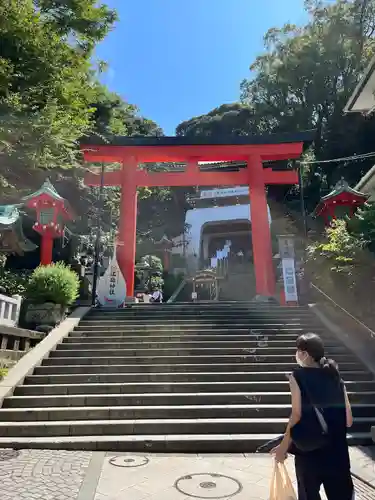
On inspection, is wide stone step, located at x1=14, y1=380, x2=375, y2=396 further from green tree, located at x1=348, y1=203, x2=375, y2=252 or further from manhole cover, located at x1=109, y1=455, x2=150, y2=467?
green tree, located at x1=348, y1=203, x2=375, y2=252

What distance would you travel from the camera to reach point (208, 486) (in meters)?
4.11

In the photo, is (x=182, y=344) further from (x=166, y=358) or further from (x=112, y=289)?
(x=112, y=289)

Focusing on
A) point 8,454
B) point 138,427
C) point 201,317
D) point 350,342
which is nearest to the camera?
point 8,454

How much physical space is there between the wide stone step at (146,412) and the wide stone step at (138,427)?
0.21 meters

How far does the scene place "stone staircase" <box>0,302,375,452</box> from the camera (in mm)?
5652

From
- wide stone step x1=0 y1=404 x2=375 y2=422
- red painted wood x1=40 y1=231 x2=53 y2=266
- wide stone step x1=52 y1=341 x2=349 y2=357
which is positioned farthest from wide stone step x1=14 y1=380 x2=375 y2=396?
red painted wood x1=40 y1=231 x2=53 y2=266

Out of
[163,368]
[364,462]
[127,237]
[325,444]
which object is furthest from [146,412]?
[127,237]

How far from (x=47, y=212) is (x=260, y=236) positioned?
7.33m

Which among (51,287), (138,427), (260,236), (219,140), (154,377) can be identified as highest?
(219,140)

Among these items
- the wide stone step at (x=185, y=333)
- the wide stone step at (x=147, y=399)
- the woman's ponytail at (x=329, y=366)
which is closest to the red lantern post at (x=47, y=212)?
the wide stone step at (x=185, y=333)

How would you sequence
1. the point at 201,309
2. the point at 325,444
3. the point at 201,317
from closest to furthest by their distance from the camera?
1. the point at 325,444
2. the point at 201,317
3. the point at 201,309

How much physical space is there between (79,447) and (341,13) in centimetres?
3844

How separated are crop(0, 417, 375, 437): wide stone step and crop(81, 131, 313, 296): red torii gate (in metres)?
7.88

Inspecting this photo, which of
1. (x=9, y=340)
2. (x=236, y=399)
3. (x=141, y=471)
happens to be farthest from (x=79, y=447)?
(x=9, y=340)
